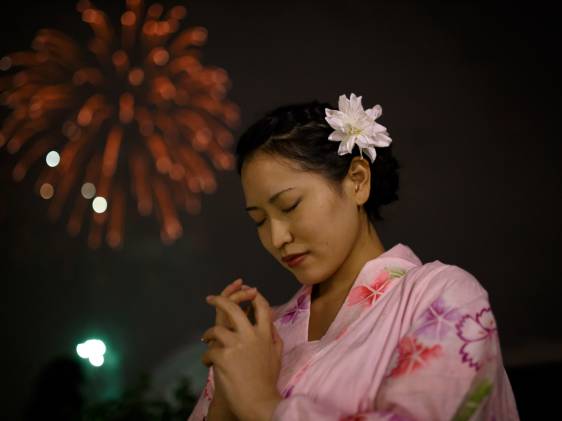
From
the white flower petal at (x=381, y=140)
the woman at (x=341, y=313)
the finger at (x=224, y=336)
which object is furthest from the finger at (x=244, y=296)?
the white flower petal at (x=381, y=140)

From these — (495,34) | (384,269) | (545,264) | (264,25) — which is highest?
(264,25)

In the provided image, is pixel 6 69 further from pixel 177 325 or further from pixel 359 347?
pixel 359 347

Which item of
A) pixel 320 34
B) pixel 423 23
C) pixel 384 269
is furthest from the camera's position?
pixel 320 34

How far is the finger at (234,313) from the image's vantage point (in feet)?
3.38

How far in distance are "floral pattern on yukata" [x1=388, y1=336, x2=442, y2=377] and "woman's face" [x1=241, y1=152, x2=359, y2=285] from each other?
0.29 meters

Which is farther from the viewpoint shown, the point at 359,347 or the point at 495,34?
the point at 495,34

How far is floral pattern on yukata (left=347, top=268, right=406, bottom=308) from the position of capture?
1.14m

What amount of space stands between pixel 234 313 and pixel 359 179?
1.34ft

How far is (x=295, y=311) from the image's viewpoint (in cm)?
135

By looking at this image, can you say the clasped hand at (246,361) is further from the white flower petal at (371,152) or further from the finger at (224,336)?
the white flower petal at (371,152)

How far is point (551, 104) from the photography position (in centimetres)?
304

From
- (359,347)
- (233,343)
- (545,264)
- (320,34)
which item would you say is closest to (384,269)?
(359,347)

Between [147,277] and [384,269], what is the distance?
2974mm

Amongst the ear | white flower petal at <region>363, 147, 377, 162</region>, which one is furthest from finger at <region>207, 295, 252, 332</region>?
white flower petal at <region>363, 147, 377, 162</region>
